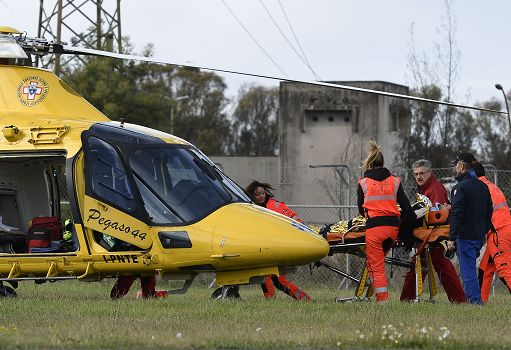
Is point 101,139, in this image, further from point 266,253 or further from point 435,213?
point 435,213

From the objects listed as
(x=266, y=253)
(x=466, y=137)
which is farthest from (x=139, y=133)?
(x=466, y=137)

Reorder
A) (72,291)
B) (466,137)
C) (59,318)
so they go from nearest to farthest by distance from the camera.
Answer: (59,318) → (72,291) → (466,137)

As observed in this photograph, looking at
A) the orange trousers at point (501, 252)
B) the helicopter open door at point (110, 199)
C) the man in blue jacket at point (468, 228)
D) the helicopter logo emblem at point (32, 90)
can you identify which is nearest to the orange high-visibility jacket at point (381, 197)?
the man in blue jacket at point (468, 228)

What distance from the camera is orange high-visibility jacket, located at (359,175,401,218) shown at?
14.3 m

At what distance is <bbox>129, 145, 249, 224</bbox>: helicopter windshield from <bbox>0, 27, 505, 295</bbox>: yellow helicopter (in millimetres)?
11

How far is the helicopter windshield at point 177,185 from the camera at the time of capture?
1367 centimetres

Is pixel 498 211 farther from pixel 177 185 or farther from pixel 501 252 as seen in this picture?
pixel 177 185

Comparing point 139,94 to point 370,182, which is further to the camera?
point 139,94

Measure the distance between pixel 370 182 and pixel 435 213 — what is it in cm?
88

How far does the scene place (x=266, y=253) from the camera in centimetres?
1334

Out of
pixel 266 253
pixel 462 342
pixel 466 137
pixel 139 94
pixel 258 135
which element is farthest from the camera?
pixel 258 135

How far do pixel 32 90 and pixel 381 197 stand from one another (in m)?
4.53

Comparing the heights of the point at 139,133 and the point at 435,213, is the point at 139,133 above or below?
above

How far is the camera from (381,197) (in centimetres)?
1435
